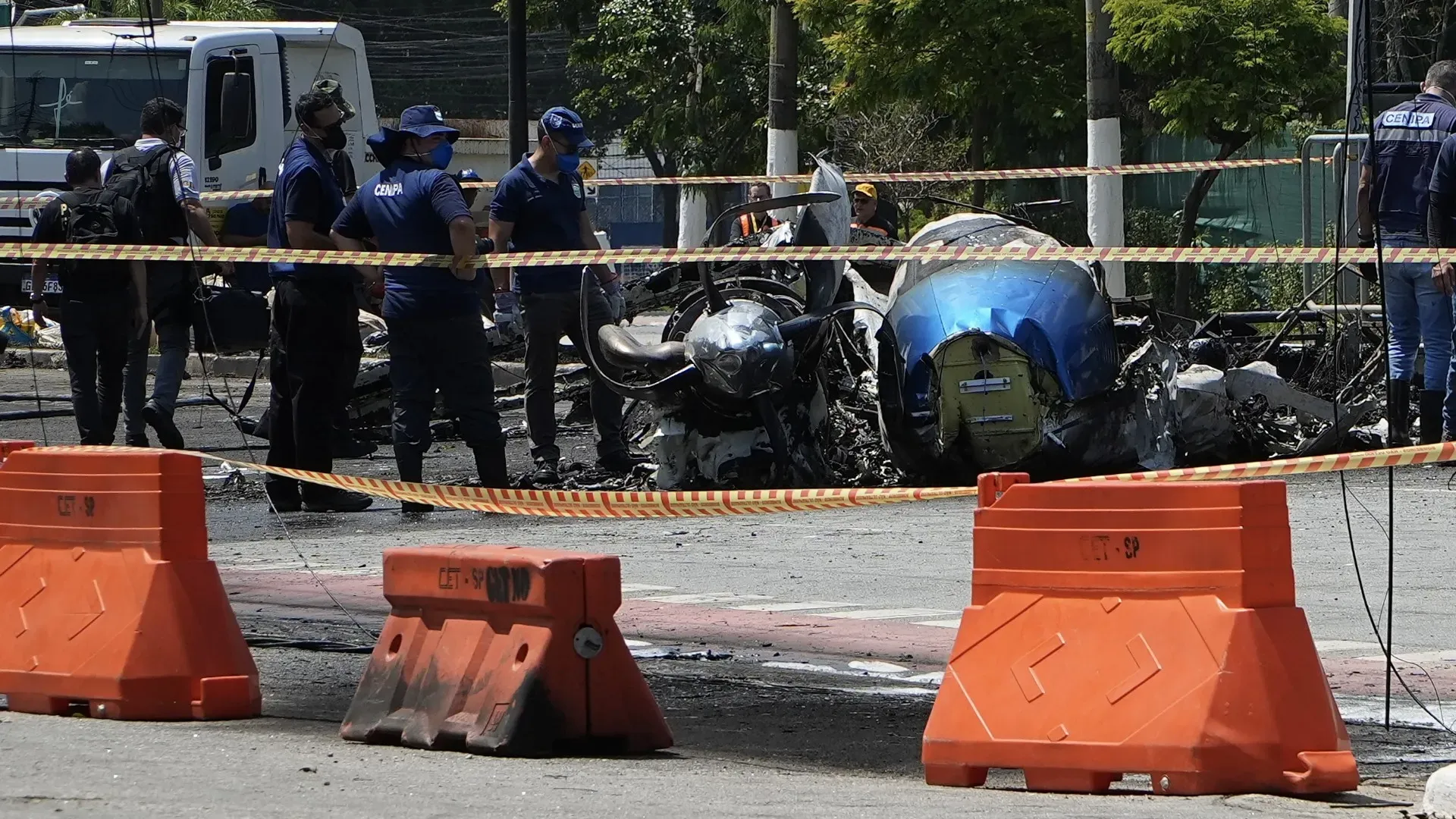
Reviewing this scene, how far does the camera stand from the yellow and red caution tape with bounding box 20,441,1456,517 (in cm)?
563

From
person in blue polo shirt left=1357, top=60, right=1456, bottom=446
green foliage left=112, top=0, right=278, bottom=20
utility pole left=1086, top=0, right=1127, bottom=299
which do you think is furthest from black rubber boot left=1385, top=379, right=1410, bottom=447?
green foliage left=112, top=0, right=278, bottom=20

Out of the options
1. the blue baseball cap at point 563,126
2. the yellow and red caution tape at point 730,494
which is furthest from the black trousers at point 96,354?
the yellow and red caution tape at point 730,494

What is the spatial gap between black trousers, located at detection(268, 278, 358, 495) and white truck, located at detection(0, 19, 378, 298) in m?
11.6

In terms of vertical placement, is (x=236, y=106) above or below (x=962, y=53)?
below

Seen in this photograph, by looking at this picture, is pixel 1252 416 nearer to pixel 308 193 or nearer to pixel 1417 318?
pixel 1417 318

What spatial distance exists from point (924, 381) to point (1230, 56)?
1349cm

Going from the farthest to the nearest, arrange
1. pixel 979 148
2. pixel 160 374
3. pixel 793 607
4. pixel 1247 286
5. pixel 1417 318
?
1. pixel 979 148
2. pixel 1247 286
3. pixel 160 374
4. pixel 1417 318
5. pixel 793 607

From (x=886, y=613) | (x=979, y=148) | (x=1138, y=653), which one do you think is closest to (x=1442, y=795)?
(x=1138, y=653)

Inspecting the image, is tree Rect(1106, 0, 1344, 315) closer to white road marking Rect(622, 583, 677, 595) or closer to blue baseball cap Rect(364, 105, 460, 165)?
blue baseball cap Rect(364, 105, 460, 165)

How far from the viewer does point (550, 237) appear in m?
11.1

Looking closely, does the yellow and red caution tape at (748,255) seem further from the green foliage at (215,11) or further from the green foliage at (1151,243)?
the green foliage at (215,11)

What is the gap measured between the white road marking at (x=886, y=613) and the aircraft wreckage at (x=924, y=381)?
2.82 m

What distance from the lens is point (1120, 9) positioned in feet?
72.8

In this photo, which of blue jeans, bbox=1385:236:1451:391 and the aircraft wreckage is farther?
blue jeans, bbox=1385:236:1451:391
